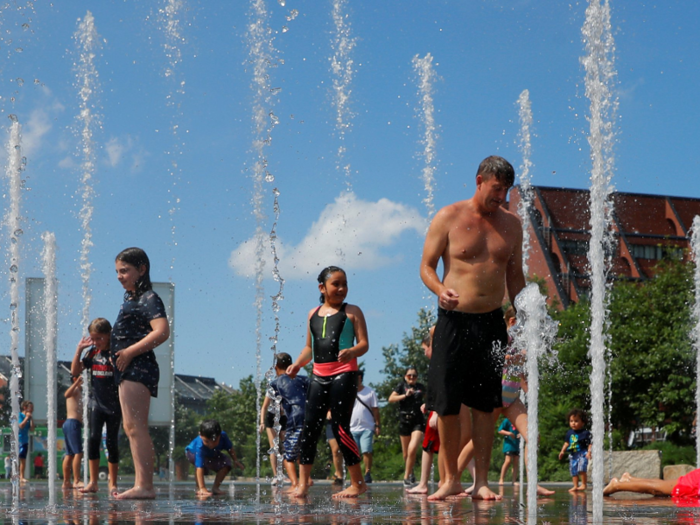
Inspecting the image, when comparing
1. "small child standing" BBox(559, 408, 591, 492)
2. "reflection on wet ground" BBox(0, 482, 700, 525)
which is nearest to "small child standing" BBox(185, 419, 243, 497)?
"reflection on wet ground" BBox(0, 482, 700, 525)

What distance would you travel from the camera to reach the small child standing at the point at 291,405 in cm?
858

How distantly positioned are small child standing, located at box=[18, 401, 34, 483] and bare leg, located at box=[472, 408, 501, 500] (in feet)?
33.8

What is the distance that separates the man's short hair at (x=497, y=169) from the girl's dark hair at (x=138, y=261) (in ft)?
7.88

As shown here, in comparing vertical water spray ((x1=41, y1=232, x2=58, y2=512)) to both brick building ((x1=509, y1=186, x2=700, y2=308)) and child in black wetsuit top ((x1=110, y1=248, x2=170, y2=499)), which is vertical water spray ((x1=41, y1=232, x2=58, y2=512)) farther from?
brick building ((x1=509, y1=186, x2=700, y2=308))

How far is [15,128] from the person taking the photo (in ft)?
35.3

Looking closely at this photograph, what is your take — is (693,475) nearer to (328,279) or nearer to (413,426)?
(328,279)

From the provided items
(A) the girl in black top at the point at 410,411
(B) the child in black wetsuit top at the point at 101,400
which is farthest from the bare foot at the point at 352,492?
(A) the girl in black top at the point at 410,411

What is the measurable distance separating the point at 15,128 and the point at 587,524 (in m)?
8.69

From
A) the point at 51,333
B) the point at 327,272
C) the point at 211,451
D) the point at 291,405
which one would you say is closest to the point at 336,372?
the point at 327,272

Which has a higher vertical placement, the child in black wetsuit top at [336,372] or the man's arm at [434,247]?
the man's arm at [434,247]

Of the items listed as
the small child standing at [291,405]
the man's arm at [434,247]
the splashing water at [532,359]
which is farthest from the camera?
the small child standing at [291,405]

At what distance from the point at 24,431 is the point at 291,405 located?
25.8 ft

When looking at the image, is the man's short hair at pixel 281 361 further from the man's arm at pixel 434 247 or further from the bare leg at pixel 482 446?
the man's arm at pixel 434 247

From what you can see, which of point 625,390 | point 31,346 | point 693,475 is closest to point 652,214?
point 625,390
